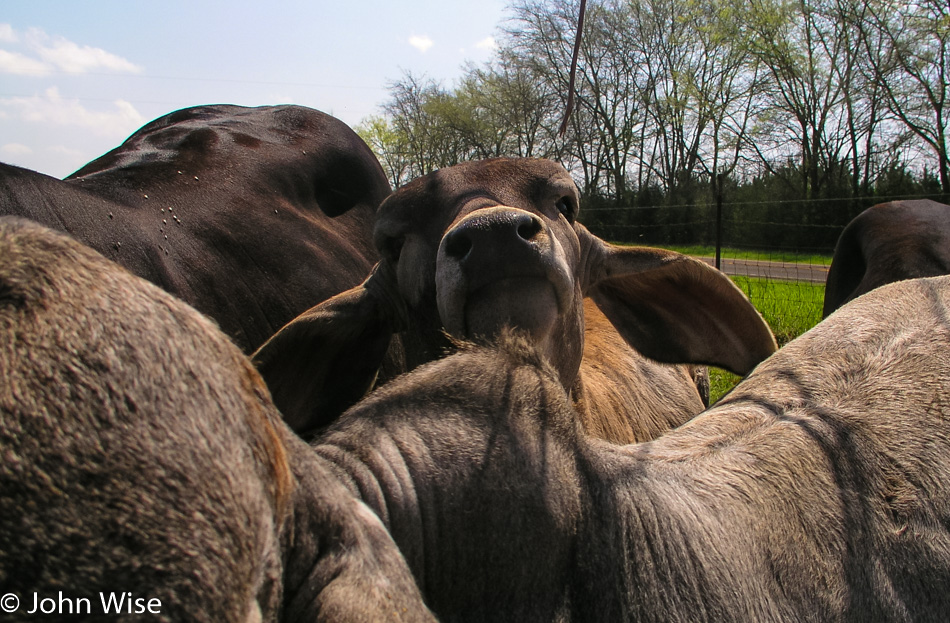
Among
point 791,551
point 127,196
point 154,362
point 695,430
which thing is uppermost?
point 127,196

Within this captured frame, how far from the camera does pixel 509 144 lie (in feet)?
106

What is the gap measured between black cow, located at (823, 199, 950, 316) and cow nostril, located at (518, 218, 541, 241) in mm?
4793

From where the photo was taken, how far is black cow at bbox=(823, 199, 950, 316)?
6598mm

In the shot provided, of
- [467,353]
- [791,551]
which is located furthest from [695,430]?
[467,353]

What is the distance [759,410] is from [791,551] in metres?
0.57

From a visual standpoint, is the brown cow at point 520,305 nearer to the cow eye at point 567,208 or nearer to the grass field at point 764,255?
the cow eye at point 567,208

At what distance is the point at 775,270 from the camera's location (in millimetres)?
23375

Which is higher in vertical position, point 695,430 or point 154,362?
point 154,362

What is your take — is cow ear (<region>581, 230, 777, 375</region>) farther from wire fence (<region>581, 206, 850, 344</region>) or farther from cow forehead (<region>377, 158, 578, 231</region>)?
wire fence (<region>581, 206, 850, 344</region>)

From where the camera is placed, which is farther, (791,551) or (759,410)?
(759,410)

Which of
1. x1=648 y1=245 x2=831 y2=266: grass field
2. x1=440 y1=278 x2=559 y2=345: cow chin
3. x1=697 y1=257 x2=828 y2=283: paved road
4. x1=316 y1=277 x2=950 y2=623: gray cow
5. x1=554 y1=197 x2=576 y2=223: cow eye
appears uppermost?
x1=554 y1=197 x2=576 y2=223: cow eye

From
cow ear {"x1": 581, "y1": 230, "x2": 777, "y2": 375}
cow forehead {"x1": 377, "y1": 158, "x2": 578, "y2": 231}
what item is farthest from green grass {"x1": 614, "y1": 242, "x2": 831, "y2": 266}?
cow forehead {"x1": 377, "y1": 158, "x2": 578, "y2": 231}

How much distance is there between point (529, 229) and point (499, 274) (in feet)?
0.80

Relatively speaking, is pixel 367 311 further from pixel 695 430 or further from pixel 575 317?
pixel 695 430
